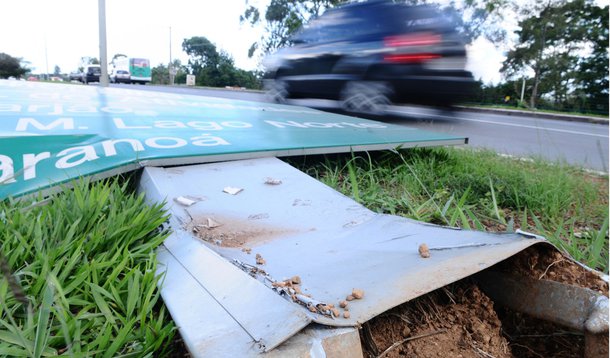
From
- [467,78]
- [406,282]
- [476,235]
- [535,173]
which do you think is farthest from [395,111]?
[406,282]

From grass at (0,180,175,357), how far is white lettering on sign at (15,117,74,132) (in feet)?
2.98

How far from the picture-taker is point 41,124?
2.50 m

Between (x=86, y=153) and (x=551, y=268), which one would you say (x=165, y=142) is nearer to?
(x=86, y=153)

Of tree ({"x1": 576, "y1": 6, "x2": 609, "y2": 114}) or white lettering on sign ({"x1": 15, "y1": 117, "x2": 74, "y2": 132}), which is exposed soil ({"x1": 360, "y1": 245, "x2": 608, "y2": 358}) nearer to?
white lettering on sign ({"x1": 15, "y1": 117, "x2": 74, "y2": 132})

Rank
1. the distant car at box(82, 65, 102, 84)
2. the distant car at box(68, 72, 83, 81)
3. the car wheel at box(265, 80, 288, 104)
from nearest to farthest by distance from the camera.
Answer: the car wheel at box(265, 80, 288, 104) < the distant car at box(82, 65, 102, 84) < the distant car at box(68, 72, 83, 81)

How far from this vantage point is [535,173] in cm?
337

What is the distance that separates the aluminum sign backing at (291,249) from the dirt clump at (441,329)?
0.10 m

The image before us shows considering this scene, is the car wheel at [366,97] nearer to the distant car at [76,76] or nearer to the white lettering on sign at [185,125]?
the white lettering on sign at [185,125]

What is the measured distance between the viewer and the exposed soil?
3.40ft

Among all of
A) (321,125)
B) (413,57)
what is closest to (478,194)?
(321,125)

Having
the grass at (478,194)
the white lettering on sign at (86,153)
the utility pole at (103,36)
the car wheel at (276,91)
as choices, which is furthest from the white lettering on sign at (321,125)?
the utility pole at (103,36)

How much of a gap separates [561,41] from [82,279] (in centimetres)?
3293

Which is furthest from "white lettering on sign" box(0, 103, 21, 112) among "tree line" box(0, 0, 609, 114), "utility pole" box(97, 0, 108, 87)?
"tree line" box(0, 0, 609, 114)

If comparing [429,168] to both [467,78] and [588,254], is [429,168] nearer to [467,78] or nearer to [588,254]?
[588,254]
